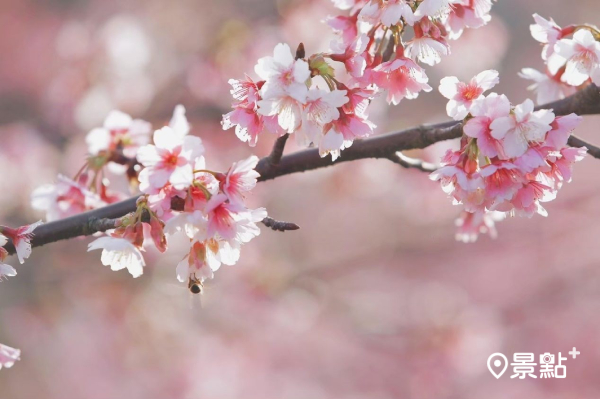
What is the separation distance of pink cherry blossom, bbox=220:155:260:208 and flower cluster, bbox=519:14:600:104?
0.74 meters

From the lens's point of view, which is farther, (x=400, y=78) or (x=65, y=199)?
(x=65, y=199)

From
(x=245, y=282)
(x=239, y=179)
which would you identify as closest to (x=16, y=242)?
(x=239, y=179)

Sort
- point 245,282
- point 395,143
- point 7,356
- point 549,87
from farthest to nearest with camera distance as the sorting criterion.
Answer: point 245,282 < point 549,87 < point 395,143 < point 7,356

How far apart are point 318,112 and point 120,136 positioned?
3.25ft

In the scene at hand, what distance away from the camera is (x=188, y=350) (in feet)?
19.6

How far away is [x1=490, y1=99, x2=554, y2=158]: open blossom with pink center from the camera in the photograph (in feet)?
4.08

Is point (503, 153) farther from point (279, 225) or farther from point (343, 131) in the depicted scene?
point (279, 225)

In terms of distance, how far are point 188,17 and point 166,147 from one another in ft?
19.7

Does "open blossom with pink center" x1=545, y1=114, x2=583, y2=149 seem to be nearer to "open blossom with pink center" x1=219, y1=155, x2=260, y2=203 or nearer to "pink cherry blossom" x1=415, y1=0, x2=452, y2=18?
"pink cherry blossom" x1=415, y1=0, x2=452, y2=18

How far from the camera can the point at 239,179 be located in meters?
1.32

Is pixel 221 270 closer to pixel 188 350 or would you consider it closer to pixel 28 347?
pixel 188 350

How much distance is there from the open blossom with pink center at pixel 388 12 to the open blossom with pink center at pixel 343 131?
0.21 meters

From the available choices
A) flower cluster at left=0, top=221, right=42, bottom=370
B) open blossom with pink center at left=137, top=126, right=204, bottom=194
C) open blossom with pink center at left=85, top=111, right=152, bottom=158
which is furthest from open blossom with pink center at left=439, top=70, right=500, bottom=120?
open blossom with pink center at left=85, top=111, right=152, bottom=158

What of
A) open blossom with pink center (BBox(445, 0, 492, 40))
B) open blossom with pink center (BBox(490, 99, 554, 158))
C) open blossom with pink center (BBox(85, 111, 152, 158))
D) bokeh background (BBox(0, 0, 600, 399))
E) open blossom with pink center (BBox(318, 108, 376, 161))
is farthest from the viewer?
bokeh background (BBox(0, 0, 600, 399))
